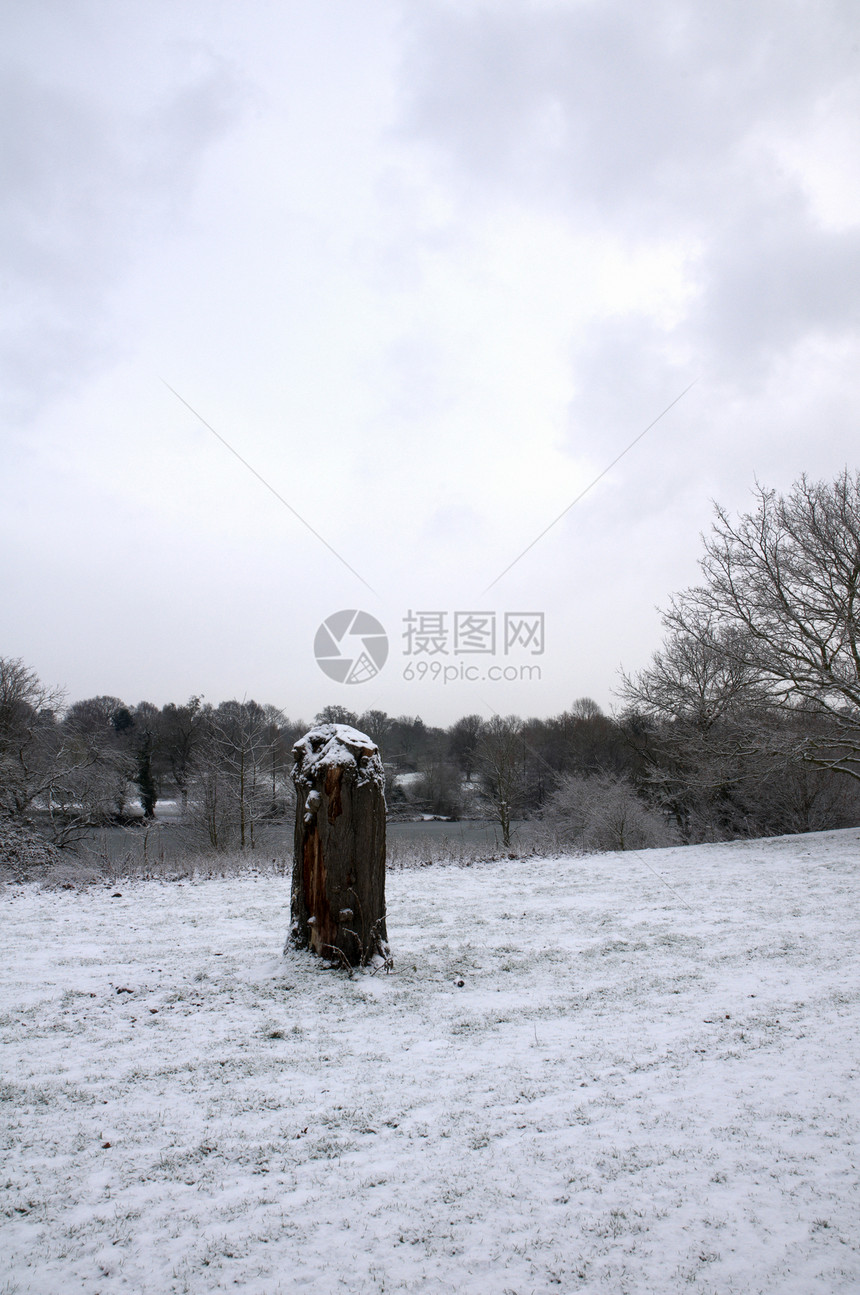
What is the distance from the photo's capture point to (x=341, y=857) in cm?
516

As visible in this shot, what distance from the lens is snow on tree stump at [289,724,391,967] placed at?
16.9ft

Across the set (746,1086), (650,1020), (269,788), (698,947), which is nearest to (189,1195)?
(746,1086)

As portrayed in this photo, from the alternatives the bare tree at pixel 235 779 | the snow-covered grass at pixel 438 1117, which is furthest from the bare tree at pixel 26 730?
the snow-covered grass at pixel 438 1117

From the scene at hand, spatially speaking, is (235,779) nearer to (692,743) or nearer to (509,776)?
(509,776)

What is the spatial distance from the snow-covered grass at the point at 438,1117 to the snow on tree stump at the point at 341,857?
0.88 ft

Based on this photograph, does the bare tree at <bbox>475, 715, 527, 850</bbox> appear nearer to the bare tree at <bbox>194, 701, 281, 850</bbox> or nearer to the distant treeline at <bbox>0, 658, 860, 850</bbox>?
the distant treeline at <bbox>0, 658, 860, 850</bbox>

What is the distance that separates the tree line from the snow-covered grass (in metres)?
8.66

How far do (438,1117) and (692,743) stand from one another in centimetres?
1324

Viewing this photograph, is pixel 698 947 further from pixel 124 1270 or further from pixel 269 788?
pixel 269 788

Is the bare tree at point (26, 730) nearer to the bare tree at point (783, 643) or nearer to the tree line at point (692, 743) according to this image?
the tree line at point (692, 743)

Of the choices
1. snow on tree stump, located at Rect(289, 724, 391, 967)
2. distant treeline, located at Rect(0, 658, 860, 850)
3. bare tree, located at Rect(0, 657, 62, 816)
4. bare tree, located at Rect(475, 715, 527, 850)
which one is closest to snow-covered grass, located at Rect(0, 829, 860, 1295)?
snow on tree stump, located at Rect(289, 724, 391, 967)

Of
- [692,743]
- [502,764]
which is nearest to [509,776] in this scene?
[502,764]

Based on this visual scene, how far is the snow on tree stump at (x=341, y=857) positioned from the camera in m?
5.16

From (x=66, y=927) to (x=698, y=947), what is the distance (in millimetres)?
6359
